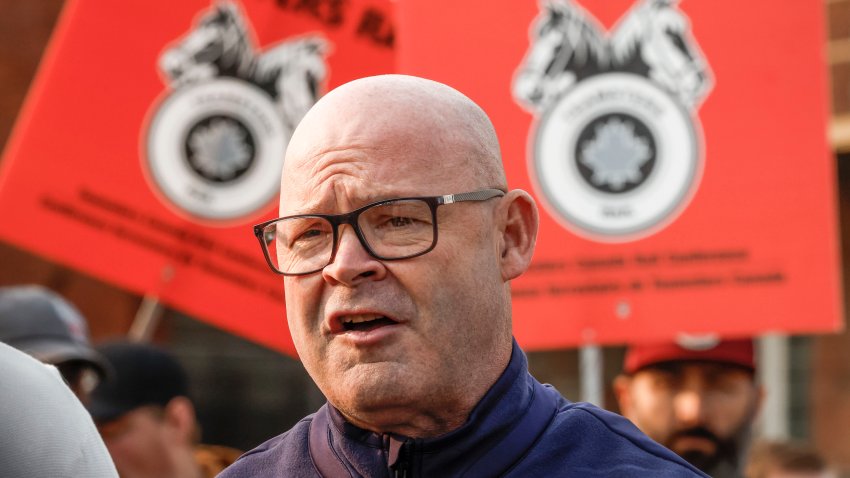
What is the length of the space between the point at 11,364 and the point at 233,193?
10.4ft

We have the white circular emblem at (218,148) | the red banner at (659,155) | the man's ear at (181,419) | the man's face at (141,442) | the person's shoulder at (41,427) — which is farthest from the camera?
the white circular emblem at (218,148)

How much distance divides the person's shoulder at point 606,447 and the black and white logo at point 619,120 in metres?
1.93

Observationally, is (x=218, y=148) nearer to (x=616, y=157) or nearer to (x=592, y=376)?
(x=616, y=157)

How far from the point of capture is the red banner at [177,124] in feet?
15.6

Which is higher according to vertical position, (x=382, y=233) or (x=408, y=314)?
(x=382, y=233)

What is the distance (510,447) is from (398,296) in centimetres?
27

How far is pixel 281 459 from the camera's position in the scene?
209 centimetres

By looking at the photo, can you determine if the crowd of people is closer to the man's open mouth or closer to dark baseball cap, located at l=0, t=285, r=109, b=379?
the man's open mouth

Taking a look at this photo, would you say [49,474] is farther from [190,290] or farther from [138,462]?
[190,290]

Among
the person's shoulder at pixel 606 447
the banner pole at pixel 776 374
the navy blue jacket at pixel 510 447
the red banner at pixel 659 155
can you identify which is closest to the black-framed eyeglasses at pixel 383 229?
the navy blue jacket at pixel 510 447

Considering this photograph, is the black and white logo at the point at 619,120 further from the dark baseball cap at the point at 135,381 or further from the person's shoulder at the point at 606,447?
the person's shoulder at the point at 606,447

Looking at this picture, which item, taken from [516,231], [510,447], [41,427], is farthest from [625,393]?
[41,427]

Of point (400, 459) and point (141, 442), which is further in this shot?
point (141, 442)

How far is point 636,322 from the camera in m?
3.81
